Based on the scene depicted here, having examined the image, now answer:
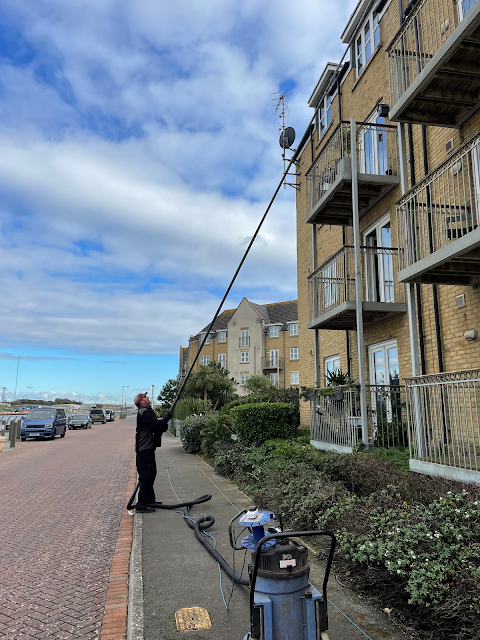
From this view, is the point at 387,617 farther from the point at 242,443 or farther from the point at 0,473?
the point at 0,473

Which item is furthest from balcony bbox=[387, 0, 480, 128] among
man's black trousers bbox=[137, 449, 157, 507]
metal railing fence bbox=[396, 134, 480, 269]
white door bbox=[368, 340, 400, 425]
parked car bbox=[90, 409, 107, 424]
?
parked car bbox=[90, 409, 107, 424]

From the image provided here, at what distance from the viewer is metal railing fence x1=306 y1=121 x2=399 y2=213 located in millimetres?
10750

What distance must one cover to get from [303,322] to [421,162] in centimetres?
819

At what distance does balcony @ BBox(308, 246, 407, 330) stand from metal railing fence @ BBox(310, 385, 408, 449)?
1670mm

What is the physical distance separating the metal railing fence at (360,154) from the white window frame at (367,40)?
6.56 ft

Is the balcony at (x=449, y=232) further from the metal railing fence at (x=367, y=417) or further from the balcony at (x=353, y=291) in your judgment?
the metal railing fence at (x=367, y=417)

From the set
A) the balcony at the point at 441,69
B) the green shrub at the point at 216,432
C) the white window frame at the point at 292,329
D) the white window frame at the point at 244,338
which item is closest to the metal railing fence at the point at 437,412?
the balcony at the point at 441,69

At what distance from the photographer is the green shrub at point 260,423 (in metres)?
12.2

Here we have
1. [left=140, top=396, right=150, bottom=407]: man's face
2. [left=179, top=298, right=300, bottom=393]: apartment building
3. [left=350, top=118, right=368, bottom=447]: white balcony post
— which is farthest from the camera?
[left=179, top=298, right=300, bottom=393]: apartment building

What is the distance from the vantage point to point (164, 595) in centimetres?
411

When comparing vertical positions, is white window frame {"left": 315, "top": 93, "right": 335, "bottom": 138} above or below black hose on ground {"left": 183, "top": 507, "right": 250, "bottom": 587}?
above

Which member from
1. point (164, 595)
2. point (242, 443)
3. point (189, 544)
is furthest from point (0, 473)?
point (164, 595)

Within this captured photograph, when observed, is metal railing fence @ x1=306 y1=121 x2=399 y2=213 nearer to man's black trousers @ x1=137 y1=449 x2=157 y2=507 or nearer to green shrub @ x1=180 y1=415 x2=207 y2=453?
man's black trousers @ x1=137 y1=449 x2=157 y2=507

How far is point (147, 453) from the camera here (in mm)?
7512
